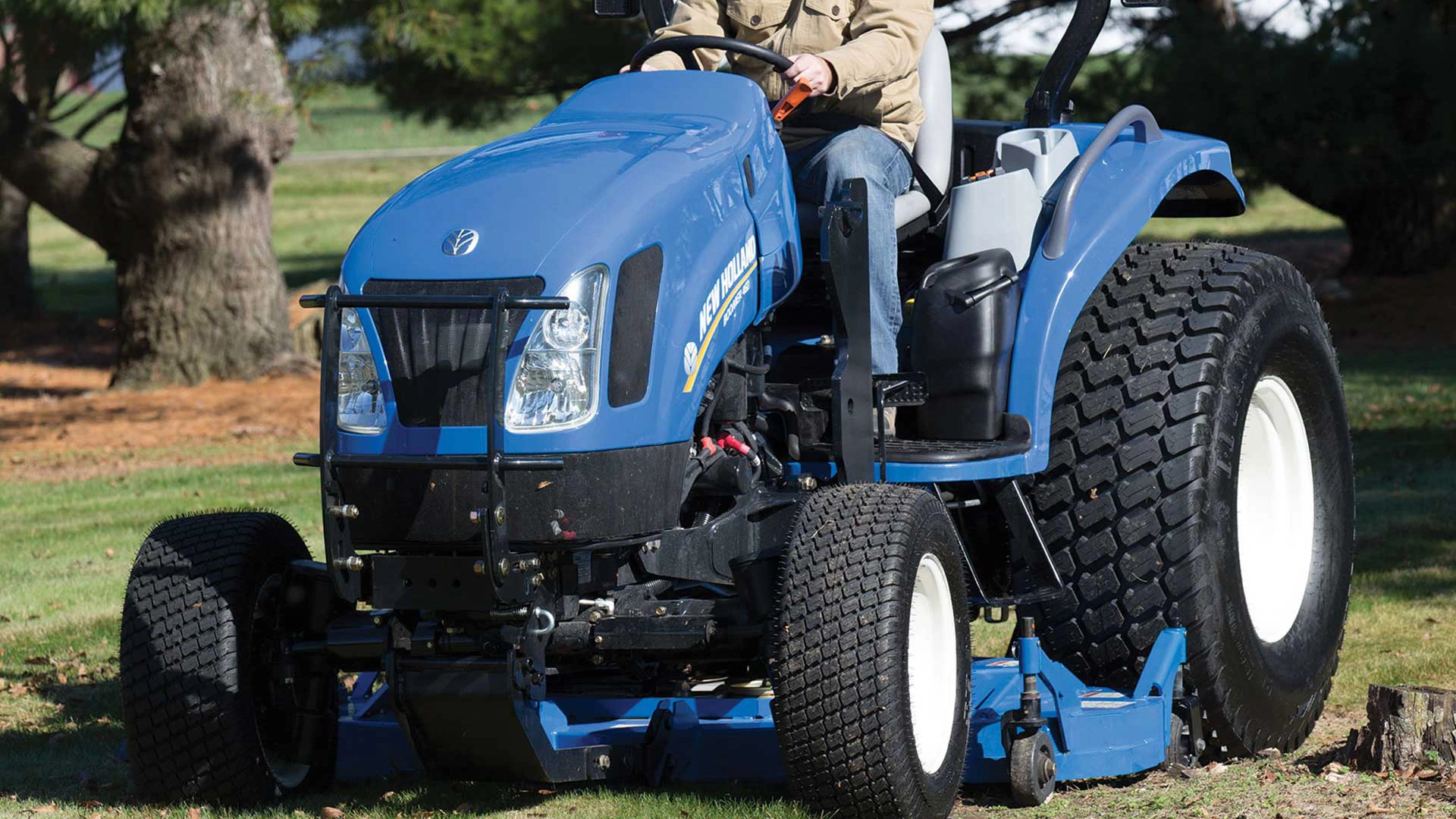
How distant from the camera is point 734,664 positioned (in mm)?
4309

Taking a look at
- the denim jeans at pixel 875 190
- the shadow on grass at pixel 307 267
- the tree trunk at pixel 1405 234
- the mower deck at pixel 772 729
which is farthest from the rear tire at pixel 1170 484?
the shadow on grass at pixel 307 267

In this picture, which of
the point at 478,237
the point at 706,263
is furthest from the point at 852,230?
the point at 478,237

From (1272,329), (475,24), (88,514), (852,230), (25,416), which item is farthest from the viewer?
(475,24)

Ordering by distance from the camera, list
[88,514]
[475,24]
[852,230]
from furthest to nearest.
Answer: [475,24] < [88,514] < [852,230]

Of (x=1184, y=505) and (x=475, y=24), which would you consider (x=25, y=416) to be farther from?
(x=1184, y=505)

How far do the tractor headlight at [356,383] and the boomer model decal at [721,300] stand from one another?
0.59 meters

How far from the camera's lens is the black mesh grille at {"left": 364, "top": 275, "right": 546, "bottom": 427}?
11.5 feet

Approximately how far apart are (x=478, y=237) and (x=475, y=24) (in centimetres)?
1142

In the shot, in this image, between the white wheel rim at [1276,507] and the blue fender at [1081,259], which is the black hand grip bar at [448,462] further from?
the white wheel rim at [1276,507]

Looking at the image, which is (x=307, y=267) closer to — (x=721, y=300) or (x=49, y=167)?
(x=49, y=167)

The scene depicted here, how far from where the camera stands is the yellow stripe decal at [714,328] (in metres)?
3.70

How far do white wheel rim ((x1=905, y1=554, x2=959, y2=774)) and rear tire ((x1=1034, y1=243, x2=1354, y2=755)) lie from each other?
1.87 ft

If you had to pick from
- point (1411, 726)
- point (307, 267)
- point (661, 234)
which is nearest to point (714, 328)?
point (661, 234)

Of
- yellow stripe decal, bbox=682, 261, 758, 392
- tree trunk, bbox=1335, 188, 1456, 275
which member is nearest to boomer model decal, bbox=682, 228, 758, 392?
yellow stripe decal, bbox=682, 261, 758, 392
